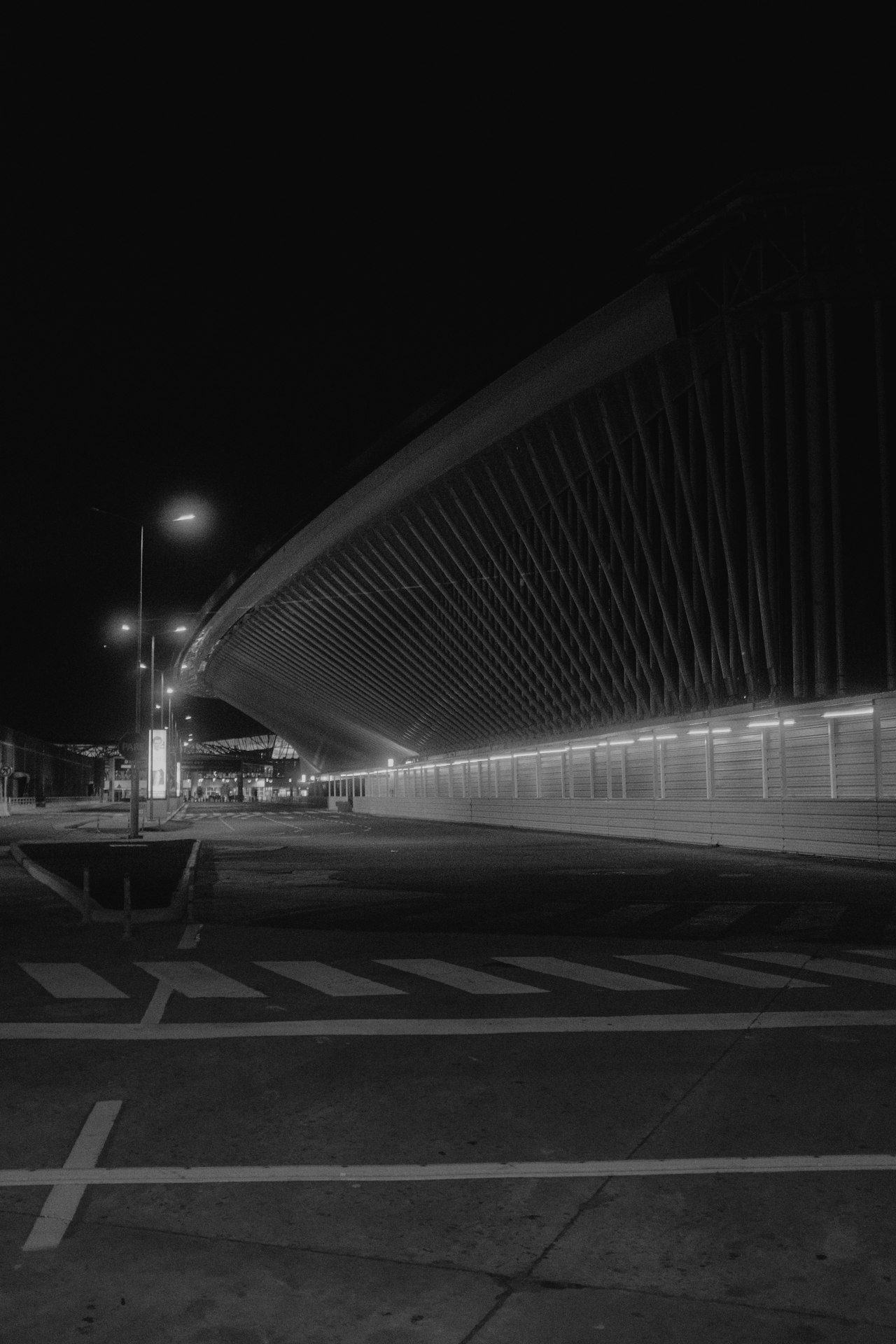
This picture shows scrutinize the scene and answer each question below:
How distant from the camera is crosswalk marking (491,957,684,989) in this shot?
10.8 meters

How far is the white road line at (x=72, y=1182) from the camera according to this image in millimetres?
4859

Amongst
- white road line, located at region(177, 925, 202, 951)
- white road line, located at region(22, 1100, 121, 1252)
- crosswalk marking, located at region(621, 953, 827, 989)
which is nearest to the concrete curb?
white road line, located at region(177, 925, 202, 951)

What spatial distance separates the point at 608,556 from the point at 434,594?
45.5 feet

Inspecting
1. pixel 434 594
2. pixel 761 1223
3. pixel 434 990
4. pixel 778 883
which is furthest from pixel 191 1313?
pixel 434 594

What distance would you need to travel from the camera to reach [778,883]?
21.7 meters

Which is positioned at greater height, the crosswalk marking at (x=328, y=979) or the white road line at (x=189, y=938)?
the white road line at (x=189, y=938)

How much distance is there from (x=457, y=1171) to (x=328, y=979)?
19.3ft

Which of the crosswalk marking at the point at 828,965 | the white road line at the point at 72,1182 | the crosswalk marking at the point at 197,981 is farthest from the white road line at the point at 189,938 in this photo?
the white road line at the point at 72,1182

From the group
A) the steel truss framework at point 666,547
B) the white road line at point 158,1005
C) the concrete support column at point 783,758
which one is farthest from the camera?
the concrete support column at point 783,758

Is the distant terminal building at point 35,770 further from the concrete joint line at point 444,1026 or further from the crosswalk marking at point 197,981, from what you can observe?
the concrete joint line at point 444,1026

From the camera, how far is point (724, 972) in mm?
11555

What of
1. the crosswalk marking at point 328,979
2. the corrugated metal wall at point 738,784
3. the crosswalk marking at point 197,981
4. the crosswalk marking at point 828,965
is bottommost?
the crosswalk marking at point 828,965

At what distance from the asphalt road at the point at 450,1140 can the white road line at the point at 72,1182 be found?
0.8 inches

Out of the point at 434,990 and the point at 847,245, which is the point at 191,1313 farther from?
the point at 847,245
